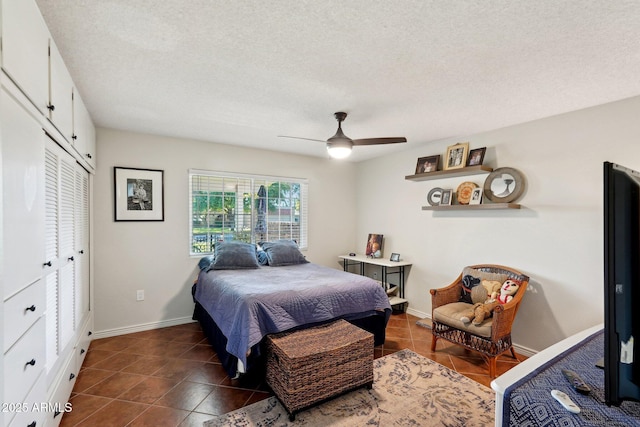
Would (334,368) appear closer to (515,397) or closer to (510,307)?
(515,397)

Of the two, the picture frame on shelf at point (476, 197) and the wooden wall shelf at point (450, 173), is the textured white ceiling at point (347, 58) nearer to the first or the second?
the wooden wall shelf at point (450, 173)

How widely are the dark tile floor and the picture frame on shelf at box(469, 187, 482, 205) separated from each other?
1638mm

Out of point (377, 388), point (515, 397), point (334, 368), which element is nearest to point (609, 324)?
point (515, 397)

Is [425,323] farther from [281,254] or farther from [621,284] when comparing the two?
[621,284]

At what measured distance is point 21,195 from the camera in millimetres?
1281

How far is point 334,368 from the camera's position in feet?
7.20

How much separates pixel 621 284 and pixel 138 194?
→ 164 inches

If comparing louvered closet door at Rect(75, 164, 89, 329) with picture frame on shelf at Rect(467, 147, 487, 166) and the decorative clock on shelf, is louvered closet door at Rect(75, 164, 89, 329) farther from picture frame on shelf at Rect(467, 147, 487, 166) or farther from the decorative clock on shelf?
the decorative clock on shelf

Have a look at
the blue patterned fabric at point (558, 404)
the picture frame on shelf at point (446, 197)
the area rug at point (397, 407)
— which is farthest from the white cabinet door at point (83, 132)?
the picture frame on shelf at point (446, 197)

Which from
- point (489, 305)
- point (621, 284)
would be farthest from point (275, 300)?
point (621, 284)

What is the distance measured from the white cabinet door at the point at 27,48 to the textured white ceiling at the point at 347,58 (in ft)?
0.47

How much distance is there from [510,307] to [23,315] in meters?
3.33

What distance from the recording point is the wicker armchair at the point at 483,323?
264cm

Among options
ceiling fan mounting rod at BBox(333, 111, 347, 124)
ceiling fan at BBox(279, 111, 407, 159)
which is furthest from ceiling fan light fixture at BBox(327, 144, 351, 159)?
ceiling fan mounting rod at BBox(333, 111, 347, 124)
